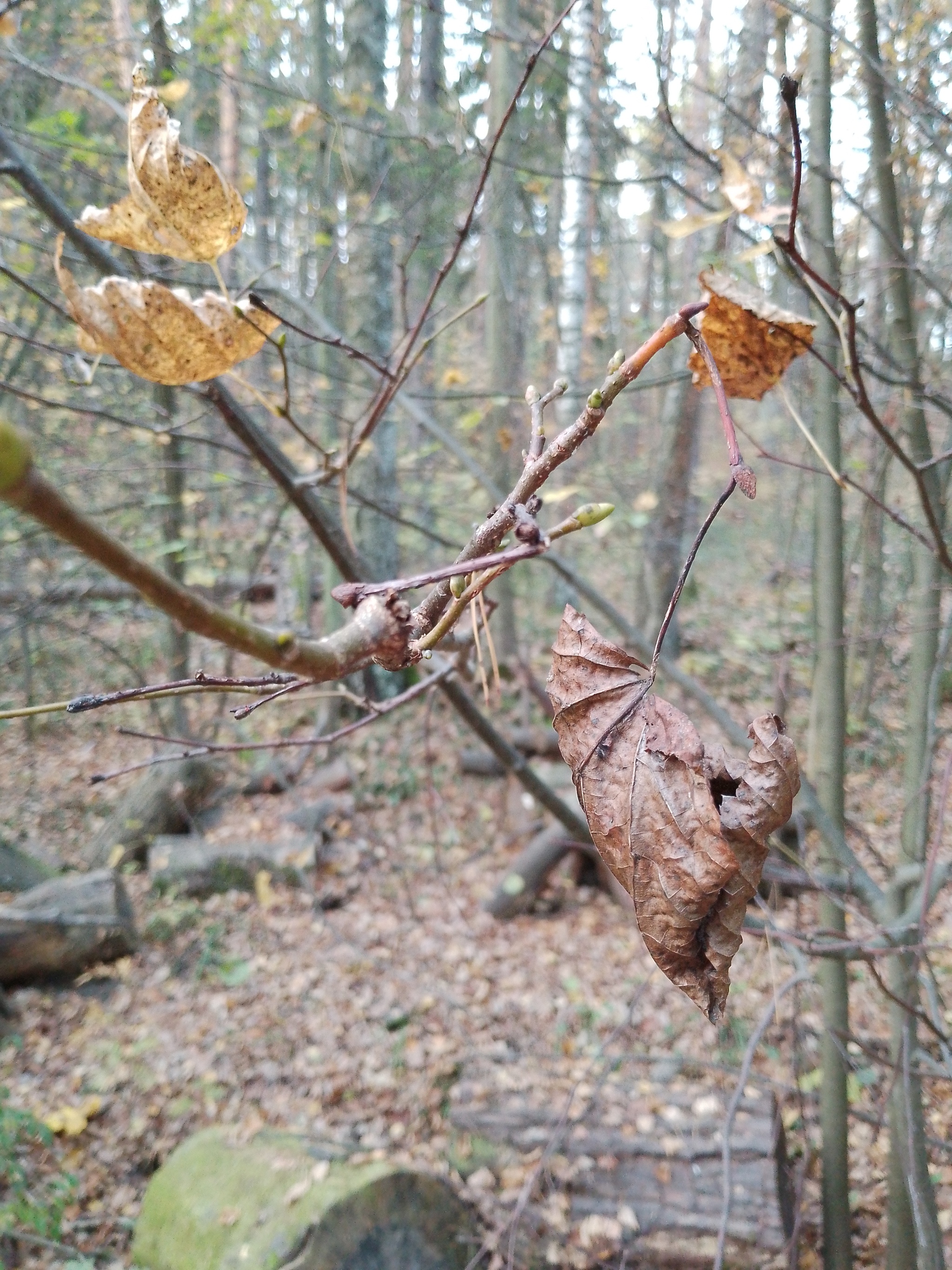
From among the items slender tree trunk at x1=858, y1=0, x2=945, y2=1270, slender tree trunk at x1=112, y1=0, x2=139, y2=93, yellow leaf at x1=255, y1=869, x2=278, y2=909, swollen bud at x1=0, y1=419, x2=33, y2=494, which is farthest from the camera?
yellow leaf at x1=255, y1=869, x2=278, y2=909

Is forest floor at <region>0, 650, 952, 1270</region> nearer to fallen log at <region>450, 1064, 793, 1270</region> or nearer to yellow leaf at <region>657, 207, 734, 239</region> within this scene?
fallen log at <region>450, 1064, 793, 1270</region>

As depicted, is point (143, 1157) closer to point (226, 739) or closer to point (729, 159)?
point (226, 739)

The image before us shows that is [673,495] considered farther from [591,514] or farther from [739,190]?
[591,514]

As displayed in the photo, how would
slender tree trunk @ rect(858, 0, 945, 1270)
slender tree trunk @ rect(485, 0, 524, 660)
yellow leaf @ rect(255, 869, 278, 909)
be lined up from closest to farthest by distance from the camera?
slender tree trunk @ rect(858, 0, 945, 1270), yellow leaf @ rect(255, 869, 278, 909), slender tree trunk @ rect(485, 0, 524, 660)

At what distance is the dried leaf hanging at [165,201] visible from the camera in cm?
97

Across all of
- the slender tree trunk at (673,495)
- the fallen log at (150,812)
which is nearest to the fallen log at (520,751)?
the slender tree trunk at (673,495)

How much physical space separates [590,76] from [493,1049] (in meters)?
4.28

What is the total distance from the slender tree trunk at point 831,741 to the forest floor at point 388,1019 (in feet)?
0.44

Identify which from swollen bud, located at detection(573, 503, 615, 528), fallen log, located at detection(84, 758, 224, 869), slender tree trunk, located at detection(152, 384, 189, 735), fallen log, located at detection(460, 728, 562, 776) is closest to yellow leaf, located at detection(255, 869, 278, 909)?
fallen log, located at detection(84, 758, 224, 869)

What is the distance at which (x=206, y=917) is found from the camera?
5031 mm

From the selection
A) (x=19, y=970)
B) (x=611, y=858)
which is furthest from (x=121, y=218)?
(x=19, y=970)

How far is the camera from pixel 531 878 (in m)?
5.09

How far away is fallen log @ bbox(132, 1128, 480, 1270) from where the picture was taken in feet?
8.47

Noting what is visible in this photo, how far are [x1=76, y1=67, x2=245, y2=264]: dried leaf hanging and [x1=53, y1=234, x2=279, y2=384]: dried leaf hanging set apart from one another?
2.7 inches
